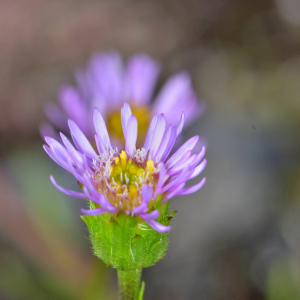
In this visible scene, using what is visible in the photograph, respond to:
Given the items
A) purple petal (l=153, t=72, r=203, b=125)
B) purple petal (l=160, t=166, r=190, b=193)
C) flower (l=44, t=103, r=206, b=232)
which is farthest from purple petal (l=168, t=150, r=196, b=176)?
purple petal (l=153, t=72, r=203, b=125)

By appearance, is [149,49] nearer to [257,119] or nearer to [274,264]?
[257,119]

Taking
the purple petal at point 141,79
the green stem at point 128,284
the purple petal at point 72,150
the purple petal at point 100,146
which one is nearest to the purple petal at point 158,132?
the purple petal at point 100,146

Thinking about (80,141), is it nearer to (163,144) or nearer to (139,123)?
(163,144)

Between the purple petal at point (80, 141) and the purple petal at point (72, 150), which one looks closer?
the purple petal at point (72, 150)

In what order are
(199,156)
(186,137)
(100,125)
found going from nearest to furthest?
(199,156), (100,125), (186,137)

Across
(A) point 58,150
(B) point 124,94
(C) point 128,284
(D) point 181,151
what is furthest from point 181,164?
(B) point 124,94

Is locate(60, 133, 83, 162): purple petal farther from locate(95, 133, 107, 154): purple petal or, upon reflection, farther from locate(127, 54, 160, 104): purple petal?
locate(127, 54, 160, 104): purple petal

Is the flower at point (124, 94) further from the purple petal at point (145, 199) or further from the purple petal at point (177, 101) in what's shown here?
the purple petal at point (145, 199)
